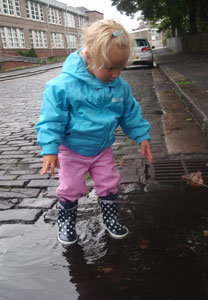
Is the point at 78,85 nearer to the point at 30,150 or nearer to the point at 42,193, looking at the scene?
the point at 42,193

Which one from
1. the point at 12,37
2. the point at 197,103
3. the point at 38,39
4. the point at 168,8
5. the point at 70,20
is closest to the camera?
the point at 197,103

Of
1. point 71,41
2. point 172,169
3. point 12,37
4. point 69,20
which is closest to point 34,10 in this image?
point 12,37

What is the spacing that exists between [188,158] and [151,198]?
1.03 m

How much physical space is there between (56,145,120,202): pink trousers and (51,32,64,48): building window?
45.9 meters

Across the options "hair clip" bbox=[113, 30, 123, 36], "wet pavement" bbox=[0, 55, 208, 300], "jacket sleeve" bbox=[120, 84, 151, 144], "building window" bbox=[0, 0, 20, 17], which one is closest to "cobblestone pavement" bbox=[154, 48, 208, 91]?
"wet pavement" bbox=[0, 55, 208, 300]

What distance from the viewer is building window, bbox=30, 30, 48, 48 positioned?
39138 millimetres

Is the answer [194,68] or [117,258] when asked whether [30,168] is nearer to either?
[117,258]

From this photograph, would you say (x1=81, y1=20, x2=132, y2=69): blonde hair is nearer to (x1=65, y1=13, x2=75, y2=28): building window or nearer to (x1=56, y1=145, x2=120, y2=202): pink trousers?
(x1=56, y1=145, x2=120, y2=202): pink trousers

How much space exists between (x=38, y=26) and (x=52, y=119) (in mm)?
42899

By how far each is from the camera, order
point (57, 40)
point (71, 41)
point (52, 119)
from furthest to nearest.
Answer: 1. point (71, 41)
2. point (57, 40)
3. point (52, 119)

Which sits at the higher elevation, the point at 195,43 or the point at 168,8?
the point at 168,8

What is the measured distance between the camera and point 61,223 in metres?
2.17

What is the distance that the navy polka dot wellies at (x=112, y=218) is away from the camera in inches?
83.8

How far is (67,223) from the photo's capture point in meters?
2.14
